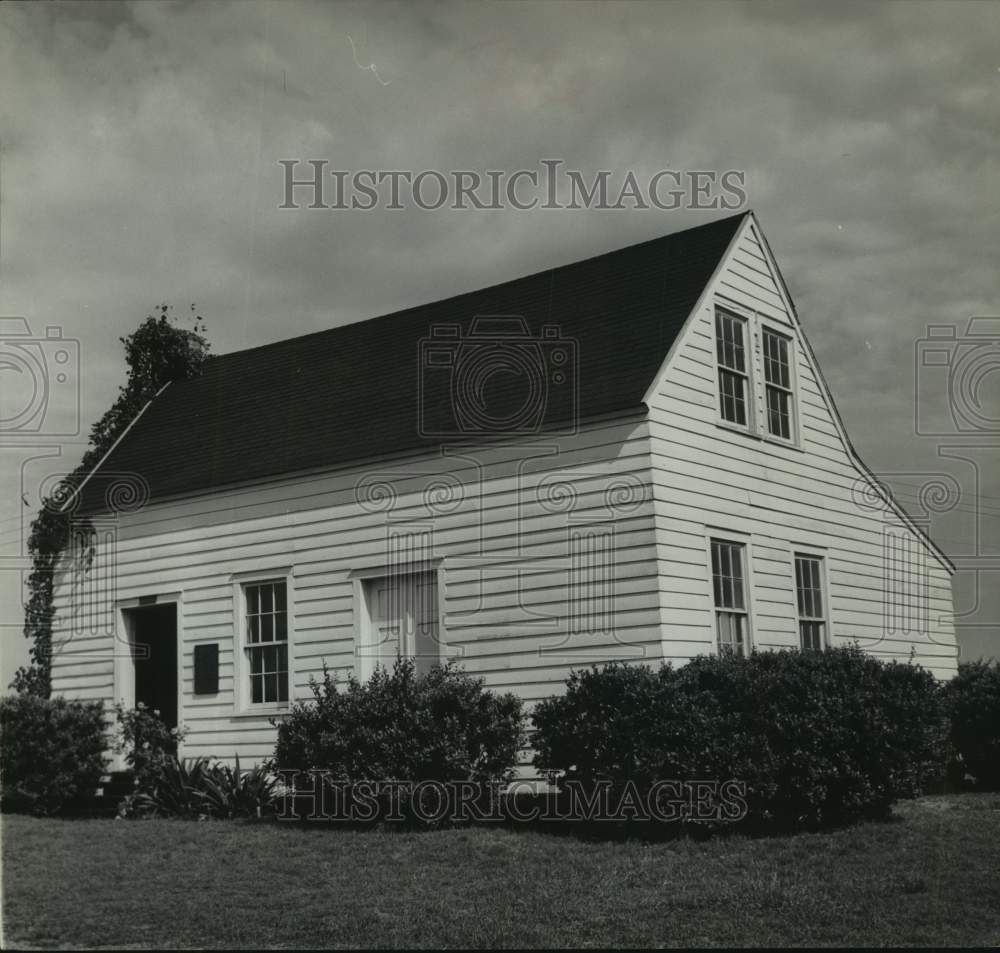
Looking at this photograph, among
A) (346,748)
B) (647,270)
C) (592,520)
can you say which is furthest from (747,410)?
(346,748)

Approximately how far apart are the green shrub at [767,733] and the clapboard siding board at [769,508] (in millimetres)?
1485

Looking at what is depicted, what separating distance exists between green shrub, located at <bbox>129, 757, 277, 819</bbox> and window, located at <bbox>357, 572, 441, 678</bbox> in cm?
207

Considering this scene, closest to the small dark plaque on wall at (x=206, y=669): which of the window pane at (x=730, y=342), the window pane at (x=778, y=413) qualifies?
the window pane at (x=730, y=342)

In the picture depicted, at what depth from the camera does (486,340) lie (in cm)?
1755

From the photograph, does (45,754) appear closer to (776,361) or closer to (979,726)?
(776,361)

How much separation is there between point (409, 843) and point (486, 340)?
7908 millimetres

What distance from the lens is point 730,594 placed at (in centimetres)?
1570

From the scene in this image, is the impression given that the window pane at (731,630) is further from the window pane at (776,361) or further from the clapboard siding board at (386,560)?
the window pane at (776,361)

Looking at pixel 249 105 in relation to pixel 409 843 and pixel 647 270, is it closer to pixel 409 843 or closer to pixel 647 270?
pixel 647 270

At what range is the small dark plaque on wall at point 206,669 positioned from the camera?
17.9 m

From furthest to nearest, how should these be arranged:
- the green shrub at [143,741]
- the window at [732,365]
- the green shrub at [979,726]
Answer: the green shrub at [143,741] → the green shrub at [979,726] → the window at [732,365]

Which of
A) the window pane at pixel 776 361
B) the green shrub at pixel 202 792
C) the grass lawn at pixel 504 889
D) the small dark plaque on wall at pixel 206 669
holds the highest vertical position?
the window pane at pixel 776 361

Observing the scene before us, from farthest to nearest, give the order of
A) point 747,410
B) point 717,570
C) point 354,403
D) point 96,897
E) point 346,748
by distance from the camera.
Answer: point 354,403 < point 747,410 < point 717,570 < point 346,748 < point 96,897

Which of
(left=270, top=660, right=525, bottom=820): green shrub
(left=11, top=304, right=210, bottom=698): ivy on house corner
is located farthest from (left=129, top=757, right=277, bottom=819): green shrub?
(left=11, top=304, right=210, bottom=698): ivy on house corner
